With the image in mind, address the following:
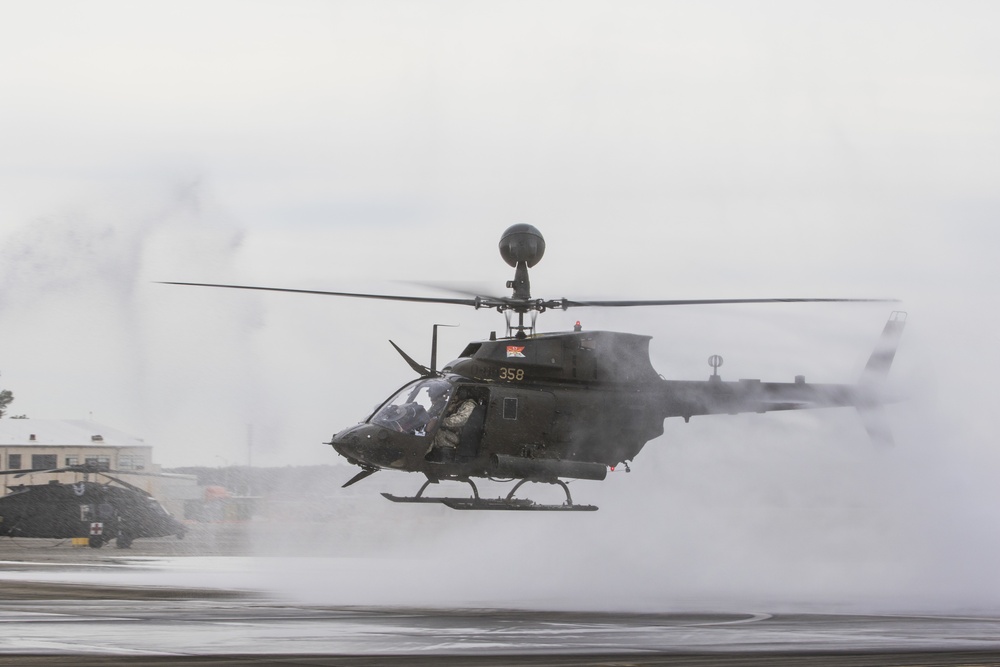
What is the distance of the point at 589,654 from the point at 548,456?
11.3 m

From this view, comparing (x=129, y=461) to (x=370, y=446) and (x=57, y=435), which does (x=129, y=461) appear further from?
(x=370, y=446)

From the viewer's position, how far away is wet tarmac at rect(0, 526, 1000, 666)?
1119 centimetres

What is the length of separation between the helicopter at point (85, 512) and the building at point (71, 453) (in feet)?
31.1

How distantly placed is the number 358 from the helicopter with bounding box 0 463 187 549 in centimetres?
2339

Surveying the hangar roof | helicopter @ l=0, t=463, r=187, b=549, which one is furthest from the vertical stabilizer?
the hangar roof

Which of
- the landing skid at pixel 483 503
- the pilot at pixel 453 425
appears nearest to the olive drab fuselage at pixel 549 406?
the pilot at pixel 453 425

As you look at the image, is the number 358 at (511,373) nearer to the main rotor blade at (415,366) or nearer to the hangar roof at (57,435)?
the main rotor blade at (415,366)

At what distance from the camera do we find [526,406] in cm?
2262

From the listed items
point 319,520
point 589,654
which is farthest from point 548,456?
point 319,520

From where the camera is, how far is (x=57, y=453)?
6112cm

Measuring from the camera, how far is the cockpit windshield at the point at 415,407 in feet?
71.4

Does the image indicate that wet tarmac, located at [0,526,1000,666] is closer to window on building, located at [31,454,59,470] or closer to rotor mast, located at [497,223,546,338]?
rotor mast, located at [497,223,546,338]

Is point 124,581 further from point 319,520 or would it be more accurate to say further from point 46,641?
point 319,520

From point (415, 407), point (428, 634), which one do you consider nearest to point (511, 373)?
point (415, 407)
